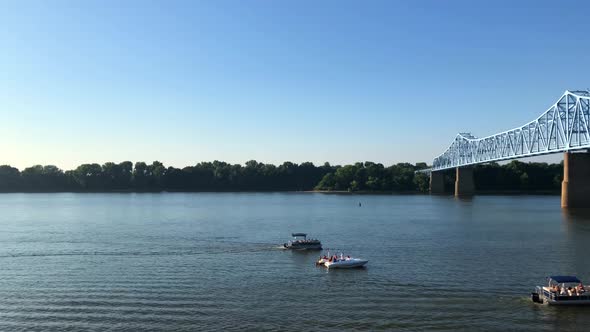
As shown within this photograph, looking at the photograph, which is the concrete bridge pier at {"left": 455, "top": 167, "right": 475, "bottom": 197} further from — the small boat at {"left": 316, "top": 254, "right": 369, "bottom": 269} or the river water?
the small boat at {"left": 316, "top": 254, "right": 369, "bottom": 269}

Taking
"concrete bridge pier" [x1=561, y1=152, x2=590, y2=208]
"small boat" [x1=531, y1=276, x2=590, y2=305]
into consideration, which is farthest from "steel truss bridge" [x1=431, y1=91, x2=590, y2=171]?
"small boat" [x1=531, y1=276, x2=590, y2=305]

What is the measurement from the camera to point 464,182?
18462cm

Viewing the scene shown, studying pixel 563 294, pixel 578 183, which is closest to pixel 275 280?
pixel 563 294

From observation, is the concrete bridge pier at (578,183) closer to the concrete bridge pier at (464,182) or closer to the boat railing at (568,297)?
the boat railing at (568,297)

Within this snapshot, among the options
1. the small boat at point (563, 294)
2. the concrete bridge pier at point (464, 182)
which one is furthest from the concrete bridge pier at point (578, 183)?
the concrete bridge pier at point (464, 182)

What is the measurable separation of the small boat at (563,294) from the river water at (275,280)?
0.68 meters

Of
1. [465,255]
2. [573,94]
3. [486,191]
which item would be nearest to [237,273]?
[465,255]

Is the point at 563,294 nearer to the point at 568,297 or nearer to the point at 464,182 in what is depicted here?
the point at 568,297

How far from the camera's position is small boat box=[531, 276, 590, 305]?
3144cm

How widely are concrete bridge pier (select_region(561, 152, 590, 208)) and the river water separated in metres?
32.7

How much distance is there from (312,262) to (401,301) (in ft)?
49.9

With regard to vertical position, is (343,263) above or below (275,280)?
above

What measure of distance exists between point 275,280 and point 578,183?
77.9 metres

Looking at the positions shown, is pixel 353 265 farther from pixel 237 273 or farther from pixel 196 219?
pixel 196 219
